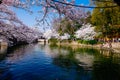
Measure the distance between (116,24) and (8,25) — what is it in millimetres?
38972

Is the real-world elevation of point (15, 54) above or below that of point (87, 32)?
below

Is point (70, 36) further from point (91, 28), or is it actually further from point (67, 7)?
point (67, 7)

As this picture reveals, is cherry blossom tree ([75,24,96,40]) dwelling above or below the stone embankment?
above

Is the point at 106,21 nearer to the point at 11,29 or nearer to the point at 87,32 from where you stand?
the point at 87,32

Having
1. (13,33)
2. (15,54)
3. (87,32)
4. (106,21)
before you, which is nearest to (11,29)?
(13,33)

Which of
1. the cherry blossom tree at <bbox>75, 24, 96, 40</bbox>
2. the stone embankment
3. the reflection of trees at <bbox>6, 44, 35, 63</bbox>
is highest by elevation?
the cherry blossom tree at <bbox>75, 24, 96, 40</bbox>

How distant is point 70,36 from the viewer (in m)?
80.8

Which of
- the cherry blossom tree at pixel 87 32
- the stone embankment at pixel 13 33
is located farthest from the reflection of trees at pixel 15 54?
the cherry blossom tree at pixel 87 32

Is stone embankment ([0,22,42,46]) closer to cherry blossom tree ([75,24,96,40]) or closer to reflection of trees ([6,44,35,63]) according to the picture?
reflection of trees ([6,44,35,63])

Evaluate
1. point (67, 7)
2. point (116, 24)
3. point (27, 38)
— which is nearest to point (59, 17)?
point (67, 7)

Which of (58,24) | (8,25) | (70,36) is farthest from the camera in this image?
(70,36)

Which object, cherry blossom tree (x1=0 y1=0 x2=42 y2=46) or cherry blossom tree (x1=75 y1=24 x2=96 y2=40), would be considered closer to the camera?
cherry blossom tree (x1=0 y1=0 x2=42 y2=46)

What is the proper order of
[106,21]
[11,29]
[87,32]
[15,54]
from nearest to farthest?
1. [11,29]
2. [15,54]
3. [106,21]
4. [87,32]

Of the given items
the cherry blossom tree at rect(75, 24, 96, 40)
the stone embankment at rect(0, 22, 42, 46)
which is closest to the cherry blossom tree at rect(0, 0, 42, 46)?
the stone embankment at rect(0, 22, 42, 46)
